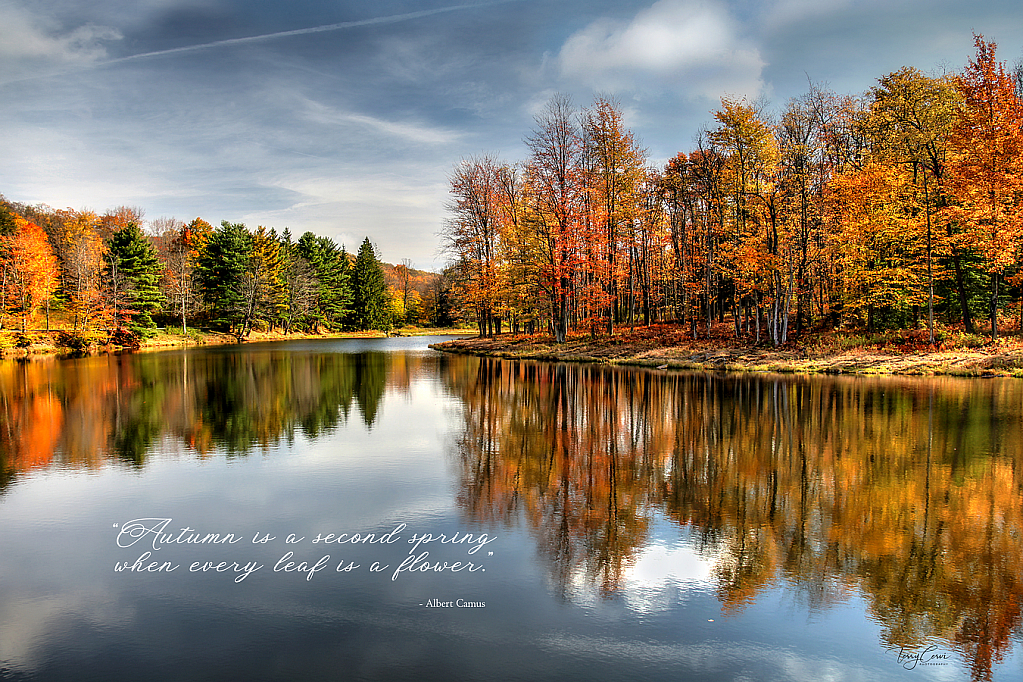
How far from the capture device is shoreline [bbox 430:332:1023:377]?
22.5 m

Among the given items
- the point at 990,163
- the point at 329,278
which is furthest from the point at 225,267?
the point at 990,163

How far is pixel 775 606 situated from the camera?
5059mm

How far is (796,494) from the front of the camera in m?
7.96

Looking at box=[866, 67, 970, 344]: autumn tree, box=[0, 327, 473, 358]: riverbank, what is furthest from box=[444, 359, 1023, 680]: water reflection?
box=[0, 327, 473, 358]: riverbank

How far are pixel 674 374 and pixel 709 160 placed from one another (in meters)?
12.8

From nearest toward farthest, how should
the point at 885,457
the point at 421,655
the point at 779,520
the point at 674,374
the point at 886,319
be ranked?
the point at 421,655 < the point at 779,520 < the point at 885,457 < the point at 674,374 < the point at 886,319

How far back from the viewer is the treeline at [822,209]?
80.1 feet

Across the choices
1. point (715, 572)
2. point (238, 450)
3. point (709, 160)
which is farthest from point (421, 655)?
point (709, 160)

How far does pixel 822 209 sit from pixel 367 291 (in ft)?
225

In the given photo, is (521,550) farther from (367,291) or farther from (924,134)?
(367,291)

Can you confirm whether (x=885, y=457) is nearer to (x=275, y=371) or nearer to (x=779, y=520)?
(x=779, y=520)
